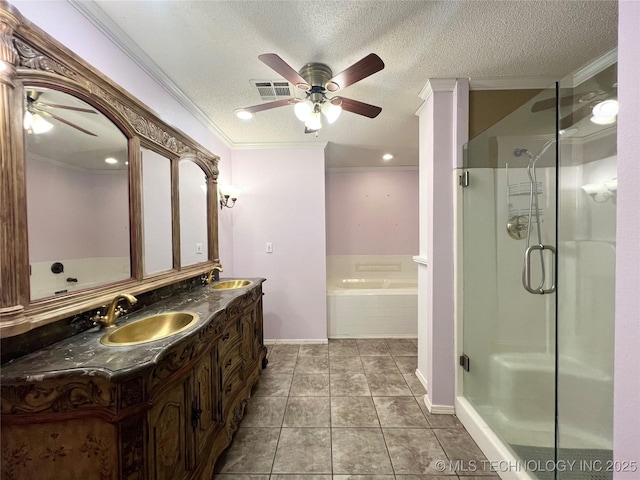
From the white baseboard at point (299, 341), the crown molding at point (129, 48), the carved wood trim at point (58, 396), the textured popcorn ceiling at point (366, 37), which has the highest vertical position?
the textured popcorn ceiling at point (366, 37)

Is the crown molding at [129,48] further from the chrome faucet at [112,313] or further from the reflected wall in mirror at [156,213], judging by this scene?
the chrome faucet at [112,313]

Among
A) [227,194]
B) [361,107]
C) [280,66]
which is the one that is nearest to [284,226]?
[227,194]

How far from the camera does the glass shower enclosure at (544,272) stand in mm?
1405

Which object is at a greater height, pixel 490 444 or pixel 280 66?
pixel 280 66

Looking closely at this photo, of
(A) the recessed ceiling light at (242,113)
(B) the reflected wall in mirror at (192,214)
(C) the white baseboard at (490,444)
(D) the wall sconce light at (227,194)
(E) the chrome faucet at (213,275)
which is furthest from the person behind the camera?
(D) the wall sconce light at (227,194)

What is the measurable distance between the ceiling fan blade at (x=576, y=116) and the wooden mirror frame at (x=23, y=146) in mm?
2668

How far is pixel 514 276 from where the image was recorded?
165 cm

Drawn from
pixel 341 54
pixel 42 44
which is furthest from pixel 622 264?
pixel 42 44

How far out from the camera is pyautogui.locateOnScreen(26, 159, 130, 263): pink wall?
0.95 metres

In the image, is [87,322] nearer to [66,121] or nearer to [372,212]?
[66,121]

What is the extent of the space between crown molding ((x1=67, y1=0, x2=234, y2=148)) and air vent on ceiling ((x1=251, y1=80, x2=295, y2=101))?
0.61 metres

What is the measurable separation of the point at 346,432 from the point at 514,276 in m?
1.59

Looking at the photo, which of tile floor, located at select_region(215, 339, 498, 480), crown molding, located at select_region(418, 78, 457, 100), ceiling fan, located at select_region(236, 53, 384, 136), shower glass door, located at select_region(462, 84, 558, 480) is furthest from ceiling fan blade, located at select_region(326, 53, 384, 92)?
tile floor, located at select_region(215, 339, 498, 480)

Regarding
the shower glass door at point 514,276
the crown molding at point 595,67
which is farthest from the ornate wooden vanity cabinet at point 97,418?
the crown molding at point 595,67
